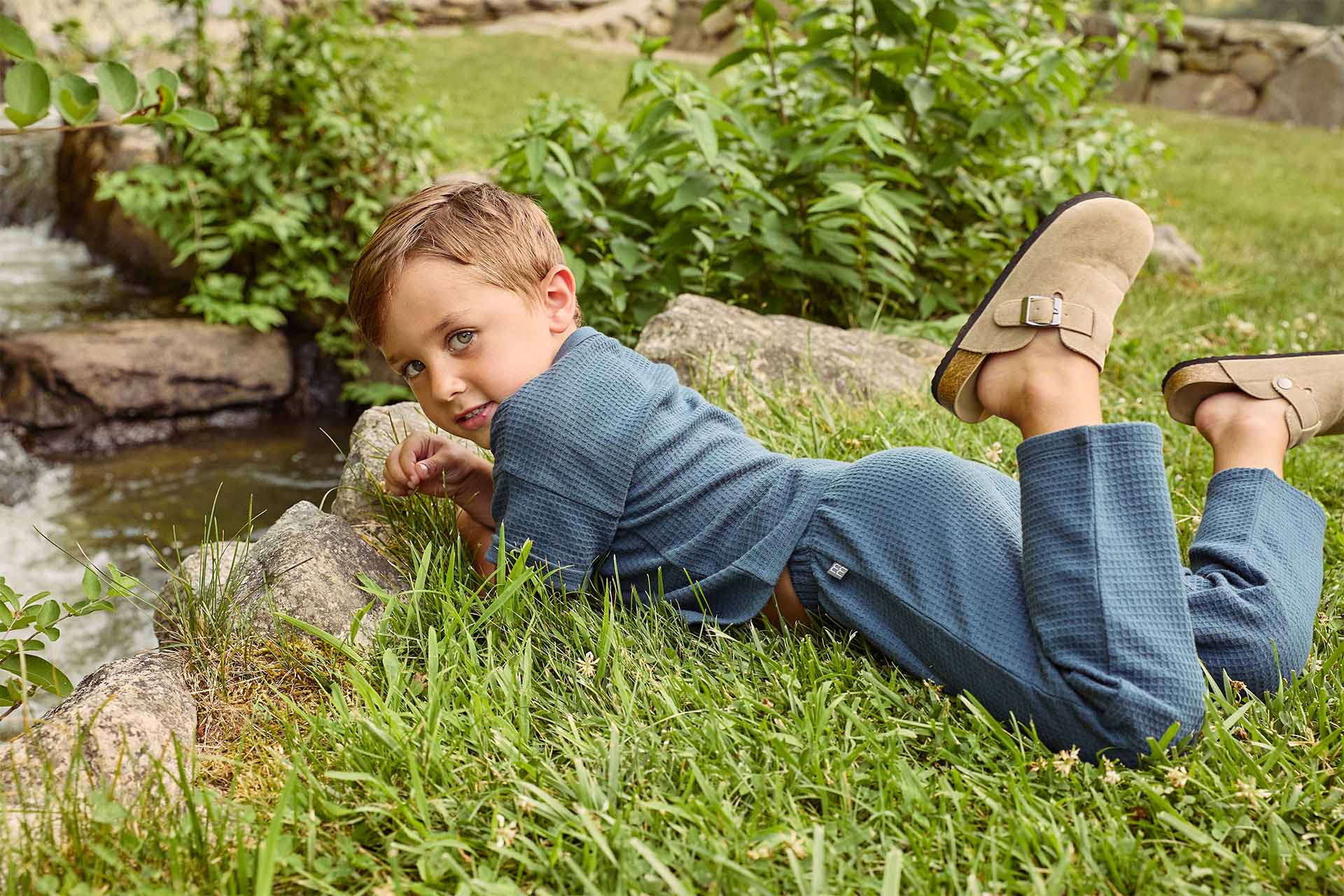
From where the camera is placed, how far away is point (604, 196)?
12.6 feet

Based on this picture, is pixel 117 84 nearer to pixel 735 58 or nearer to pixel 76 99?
pixel 76 99

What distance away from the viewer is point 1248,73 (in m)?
13.5

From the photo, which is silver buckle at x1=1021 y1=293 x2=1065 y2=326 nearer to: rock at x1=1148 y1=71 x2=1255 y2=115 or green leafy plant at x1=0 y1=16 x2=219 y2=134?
green leafy plant at x1=0 y1=16 x2=219 y2=134

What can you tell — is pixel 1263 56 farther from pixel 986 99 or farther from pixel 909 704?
pixel 909 704

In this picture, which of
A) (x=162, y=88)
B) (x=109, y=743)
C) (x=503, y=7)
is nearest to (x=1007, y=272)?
(x=162, y=88)

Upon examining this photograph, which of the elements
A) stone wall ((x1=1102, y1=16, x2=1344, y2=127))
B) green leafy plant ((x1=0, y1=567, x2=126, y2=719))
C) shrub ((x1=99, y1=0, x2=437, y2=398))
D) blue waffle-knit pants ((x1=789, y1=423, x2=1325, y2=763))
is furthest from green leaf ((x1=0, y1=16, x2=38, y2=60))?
stone wall ((x1=1102, y1=16, x2=1344, y2=127))

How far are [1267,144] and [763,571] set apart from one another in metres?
11.3

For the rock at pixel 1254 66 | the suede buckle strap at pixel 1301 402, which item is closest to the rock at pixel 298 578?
the suede buckle strap at pixel 1301 402

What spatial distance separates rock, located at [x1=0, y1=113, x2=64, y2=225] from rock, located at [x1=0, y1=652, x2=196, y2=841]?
21.2 feet

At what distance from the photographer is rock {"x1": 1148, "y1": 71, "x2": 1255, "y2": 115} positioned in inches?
534

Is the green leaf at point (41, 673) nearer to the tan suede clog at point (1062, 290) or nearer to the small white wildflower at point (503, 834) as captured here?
the small white wildflower at point (503, 834)

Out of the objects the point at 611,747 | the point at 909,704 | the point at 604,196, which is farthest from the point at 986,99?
the point at 611,747

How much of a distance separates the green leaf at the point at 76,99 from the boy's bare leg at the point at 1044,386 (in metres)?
1.46

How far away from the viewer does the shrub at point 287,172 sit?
16.5ft
